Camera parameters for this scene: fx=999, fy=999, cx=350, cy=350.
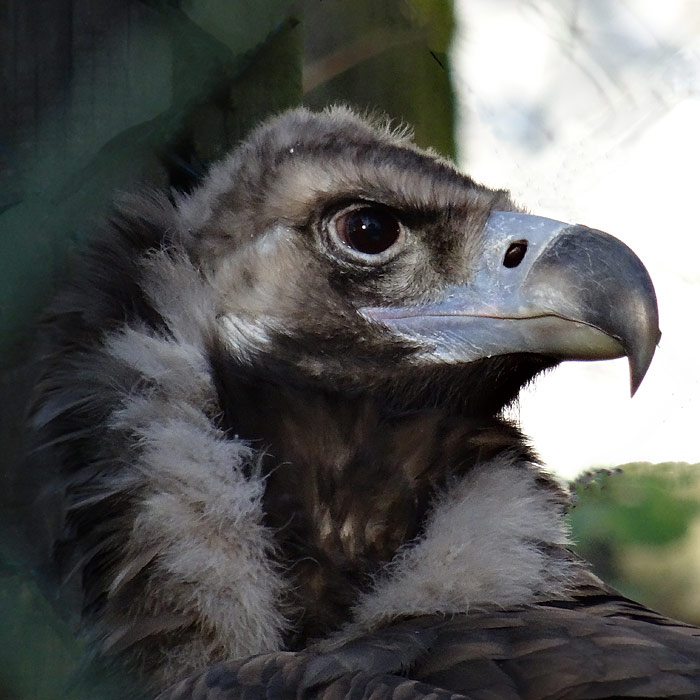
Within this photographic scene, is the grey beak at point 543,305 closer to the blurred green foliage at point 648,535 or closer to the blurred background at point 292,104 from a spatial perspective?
the blurred background at point 292,104

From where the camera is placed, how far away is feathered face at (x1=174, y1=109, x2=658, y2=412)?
105cm

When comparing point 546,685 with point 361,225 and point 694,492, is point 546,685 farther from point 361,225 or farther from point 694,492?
point 694,492

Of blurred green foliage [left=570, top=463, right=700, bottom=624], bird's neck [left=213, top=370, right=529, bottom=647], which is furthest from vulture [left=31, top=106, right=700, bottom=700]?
blurred green foliage [left=570, top=463, right=700, bottom=624]

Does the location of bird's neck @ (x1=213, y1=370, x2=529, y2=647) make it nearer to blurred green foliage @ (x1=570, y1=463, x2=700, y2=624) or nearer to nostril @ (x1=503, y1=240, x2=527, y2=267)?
nostril @ (x1=503, y1=240, x2=527, y2=267)

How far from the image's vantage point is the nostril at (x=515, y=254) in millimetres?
1048

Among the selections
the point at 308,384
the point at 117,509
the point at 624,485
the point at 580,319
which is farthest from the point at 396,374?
the point at 624,485

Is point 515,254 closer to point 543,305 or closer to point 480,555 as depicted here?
point 543,305

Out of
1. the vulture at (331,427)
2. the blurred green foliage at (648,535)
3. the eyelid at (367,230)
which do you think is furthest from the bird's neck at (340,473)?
the blurred green foliage at (648,535)

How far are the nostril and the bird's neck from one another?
17cm

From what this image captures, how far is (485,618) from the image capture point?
88 centimetres

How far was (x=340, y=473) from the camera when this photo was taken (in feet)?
3.29

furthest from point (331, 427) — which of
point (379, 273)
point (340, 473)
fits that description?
point (379, 273)

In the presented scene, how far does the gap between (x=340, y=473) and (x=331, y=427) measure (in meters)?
0.05

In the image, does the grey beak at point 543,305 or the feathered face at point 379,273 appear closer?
the grey beak at point 543,305
